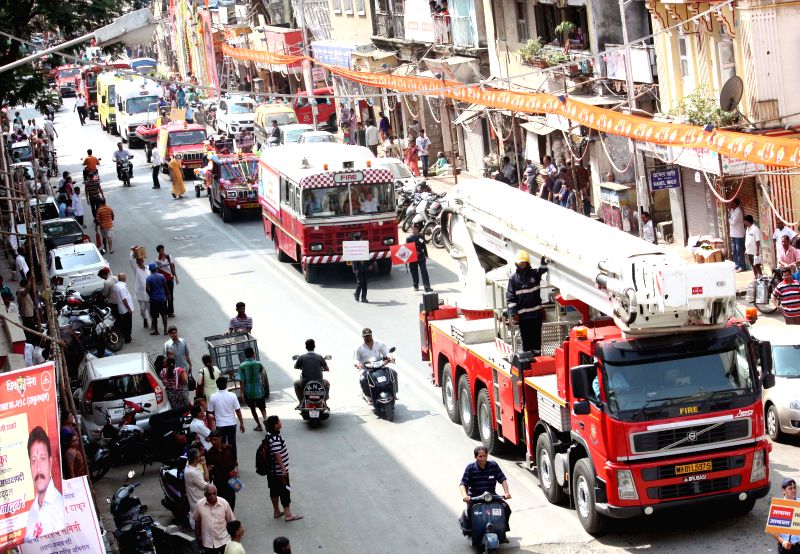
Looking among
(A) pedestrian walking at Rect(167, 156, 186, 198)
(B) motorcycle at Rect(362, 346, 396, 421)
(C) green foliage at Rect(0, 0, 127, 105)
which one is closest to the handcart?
(B) motorcycle at Rect(362, 346, 396, 421)

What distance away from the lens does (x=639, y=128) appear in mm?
26797

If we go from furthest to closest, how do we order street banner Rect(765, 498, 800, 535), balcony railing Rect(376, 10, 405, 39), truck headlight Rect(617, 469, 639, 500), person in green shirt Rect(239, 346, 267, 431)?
balcony railing Rect(376, 10, 405, 39), person in green shirt Rect(239, 346, 267, 431), truck headlight Rect(617, 469, 639, 500), street banner Rect(765, 498, 800, 535)

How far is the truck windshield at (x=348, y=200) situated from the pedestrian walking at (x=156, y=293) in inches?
162

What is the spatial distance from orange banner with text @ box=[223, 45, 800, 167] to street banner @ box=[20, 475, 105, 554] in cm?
1256

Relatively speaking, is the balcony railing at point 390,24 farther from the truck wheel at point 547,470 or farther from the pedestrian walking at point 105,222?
the truck wheel at point 547,470

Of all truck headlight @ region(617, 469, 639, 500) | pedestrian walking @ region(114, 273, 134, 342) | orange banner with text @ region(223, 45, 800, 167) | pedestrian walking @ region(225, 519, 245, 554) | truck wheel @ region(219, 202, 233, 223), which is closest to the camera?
pedestrian walking @ region(225, 519, 245, 554)

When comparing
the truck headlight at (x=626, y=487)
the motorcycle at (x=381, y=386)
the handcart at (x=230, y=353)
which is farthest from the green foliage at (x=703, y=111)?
the truck headlight at (x=626, y=487)

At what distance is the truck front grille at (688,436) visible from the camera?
48.7 feet

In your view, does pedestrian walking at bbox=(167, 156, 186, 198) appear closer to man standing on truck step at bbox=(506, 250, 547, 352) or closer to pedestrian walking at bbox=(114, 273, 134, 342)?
pedestrian walking at bbox=(114, 273, 134, 342)

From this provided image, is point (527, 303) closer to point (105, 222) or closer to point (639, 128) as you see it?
point (639, 128)

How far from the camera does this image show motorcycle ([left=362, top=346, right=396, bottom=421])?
21.6 meters

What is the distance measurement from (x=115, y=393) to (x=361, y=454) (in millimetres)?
4084

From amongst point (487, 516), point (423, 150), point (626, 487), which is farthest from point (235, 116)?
point (626, 487)

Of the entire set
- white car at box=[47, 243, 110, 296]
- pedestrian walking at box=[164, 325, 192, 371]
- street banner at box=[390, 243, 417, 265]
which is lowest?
pedestrian walking at box=[164, 325, 192, 371]
